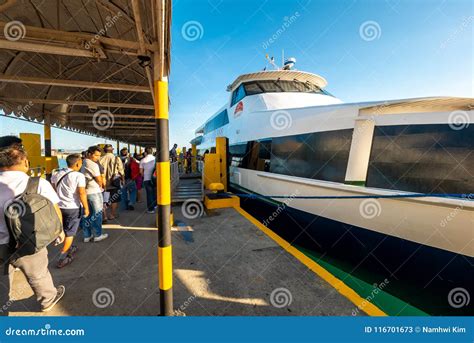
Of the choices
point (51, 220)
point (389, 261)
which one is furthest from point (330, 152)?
point (51, 220)

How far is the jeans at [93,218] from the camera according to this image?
3.63 metres

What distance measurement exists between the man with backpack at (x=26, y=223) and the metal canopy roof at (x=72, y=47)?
1.64 meters

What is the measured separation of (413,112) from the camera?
346 cm

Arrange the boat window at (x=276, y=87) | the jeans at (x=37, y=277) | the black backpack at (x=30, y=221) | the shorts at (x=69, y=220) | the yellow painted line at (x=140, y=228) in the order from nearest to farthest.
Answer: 1. the black backpack at (x=30, y=221)
2. the jeans at (x=37, y=277)
3. the shorts at (x=69, y=220)
4. the yellow painted line at (x=140, y=228)
5. the boat window at (x=276, y=87)

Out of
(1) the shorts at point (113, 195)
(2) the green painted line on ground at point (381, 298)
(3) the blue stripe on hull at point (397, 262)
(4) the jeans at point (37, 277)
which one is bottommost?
(2) the green painted line on ground at point (381, 298)

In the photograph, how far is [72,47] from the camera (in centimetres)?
299

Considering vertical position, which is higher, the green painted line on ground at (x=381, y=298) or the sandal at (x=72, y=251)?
the sandal at (x=72, y=251)

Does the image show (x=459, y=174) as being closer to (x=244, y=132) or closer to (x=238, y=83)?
(x=244, y=132)

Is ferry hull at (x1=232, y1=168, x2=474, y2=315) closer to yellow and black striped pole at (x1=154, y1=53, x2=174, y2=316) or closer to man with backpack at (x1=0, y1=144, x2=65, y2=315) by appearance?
yellow and black striped pole at (x1=154, y1=53, x2=174, y2=316)

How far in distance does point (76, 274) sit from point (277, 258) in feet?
8.87

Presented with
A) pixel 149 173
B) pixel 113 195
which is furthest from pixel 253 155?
pixel 113 195

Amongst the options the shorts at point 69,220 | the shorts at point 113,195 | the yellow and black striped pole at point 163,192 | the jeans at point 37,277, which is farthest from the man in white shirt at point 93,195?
the yellow and black striped pole at point 163,192

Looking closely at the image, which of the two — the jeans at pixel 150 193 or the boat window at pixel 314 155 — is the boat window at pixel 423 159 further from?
the jeans at pixel 150 193

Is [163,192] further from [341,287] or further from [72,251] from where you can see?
[72,251]
